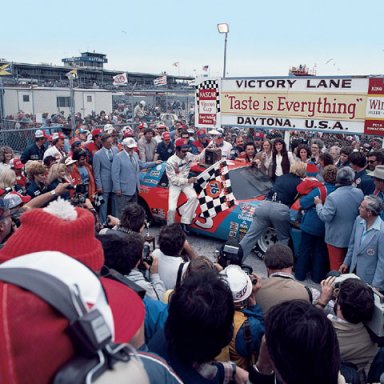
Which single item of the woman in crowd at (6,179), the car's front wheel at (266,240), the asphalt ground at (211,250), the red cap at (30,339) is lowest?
the asphalt ground at (211,250)

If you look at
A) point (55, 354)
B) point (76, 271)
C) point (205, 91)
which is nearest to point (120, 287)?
point (76, 271)

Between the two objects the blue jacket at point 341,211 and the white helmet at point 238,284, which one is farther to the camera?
the blue jacket at point 341,211

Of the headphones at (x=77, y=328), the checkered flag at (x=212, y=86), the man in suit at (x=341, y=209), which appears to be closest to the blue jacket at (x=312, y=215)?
the man in suit at (x=341, y=209)

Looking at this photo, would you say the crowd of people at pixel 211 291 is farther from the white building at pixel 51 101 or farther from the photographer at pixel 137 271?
the white building at pixel 51 101

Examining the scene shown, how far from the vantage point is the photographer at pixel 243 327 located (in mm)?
2125

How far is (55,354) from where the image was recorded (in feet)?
2.50

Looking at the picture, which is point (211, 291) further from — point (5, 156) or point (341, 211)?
point (5, 156)

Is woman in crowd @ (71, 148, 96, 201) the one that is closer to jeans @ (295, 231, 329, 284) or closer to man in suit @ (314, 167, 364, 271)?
jeans @ (295, 231, 329, 284)

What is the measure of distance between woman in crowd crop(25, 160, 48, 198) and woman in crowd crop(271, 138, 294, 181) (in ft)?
12.2

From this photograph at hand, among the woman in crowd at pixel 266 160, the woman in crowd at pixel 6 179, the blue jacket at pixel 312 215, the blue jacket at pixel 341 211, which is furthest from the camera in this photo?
the woman in crowd at pixel 266 160

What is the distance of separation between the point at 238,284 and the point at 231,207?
12.3 ft

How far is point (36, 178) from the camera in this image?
498cm

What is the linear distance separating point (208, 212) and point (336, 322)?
157 inches

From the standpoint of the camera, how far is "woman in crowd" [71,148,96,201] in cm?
631
